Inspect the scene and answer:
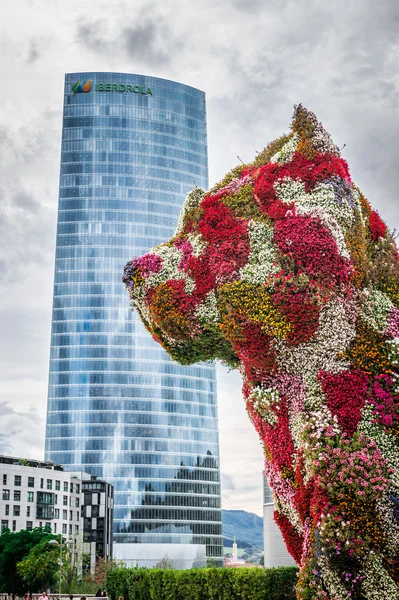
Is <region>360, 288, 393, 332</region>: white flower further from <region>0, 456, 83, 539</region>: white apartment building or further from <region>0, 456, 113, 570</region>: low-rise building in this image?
<region>0, 456, 83, 539</region>: white apartment building

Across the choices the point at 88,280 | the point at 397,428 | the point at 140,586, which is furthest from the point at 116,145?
the point at 397,428

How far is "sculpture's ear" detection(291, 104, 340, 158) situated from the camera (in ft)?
50.6

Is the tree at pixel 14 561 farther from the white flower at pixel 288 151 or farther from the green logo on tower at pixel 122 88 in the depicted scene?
the green logo on tower at pixel 122 88

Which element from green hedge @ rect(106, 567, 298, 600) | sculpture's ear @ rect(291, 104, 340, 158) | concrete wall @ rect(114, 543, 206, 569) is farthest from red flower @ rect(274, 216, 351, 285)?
concrete wall @ rect(114, 543, 206, 569)

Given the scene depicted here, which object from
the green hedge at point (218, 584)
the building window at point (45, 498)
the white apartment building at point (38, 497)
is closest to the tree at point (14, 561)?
the green hedge at point (218, 584)

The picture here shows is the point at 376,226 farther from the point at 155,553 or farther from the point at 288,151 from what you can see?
the point at 155,553

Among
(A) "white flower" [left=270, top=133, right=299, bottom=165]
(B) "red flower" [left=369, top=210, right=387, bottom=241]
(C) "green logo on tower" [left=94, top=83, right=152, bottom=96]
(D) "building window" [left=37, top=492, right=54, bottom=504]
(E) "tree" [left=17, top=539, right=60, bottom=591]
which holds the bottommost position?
(E) "tree" [left=17, top=539, right=60, bottom=591]

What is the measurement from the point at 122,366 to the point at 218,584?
397 feet

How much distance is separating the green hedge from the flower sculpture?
22.3 feet

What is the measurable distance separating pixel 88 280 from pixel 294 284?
433 ft

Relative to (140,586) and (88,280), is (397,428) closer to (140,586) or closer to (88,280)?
(140,586)

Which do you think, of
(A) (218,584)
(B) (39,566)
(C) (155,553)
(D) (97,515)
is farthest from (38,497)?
(A) (218,584)

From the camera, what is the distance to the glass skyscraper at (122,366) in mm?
137875

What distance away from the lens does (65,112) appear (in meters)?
157
